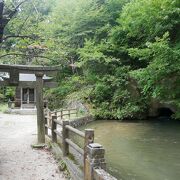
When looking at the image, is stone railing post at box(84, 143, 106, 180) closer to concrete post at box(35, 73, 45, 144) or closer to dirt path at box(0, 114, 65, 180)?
dirt path at box(0, 114, 65, 180)

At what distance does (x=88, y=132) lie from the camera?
222 inches

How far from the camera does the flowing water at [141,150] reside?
8820 millimetres

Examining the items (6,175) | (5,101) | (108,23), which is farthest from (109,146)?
(5,101)

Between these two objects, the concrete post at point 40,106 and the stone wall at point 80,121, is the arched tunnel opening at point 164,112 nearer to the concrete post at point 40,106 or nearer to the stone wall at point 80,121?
the stone wall at point 80,121

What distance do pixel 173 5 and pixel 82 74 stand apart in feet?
46.5

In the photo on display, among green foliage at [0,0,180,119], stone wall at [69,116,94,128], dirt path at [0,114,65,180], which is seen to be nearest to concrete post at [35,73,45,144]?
dirt path at [0,114,65,180]

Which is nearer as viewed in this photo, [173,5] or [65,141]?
[65,141]

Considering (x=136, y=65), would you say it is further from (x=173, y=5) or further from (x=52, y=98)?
(x=52, y=98)

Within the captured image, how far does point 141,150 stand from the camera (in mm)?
11945

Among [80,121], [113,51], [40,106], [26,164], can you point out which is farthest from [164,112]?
[26,164]

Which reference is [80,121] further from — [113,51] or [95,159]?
[95,159]

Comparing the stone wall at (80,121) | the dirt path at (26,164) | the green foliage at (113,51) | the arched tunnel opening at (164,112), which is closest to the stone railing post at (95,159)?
the dirt path at (26,164)

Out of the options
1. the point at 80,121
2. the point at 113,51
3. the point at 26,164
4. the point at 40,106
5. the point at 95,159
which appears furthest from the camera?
the point at 113,51

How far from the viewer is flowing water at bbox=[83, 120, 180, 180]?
882 centimetres
